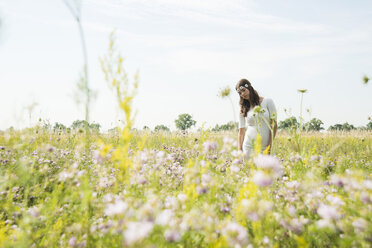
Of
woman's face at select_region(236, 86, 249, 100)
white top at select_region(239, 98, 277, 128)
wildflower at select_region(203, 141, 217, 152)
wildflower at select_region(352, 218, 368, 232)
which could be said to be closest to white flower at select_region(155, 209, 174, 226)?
wildflower at select_region(203, 141, 217, 152)

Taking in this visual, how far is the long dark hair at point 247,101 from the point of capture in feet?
15.0

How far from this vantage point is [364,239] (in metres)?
1.20

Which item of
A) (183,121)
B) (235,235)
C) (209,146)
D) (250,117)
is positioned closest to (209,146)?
(209,146)

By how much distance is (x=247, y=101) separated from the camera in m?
4.77

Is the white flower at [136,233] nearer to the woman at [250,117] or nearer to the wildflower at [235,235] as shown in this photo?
the wildflower at [235,235]

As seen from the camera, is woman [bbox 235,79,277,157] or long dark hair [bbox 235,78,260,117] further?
long dark hair [bbox 235,78,260,117]

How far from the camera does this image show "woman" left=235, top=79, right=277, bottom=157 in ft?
13.9

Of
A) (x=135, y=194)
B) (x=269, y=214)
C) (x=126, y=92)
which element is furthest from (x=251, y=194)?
(x=126, y=92)

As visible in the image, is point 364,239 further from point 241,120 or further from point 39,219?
point 241,120

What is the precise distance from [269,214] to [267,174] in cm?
24

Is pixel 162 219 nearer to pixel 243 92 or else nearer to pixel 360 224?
pixel 360 224

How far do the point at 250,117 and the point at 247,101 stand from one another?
429 mm

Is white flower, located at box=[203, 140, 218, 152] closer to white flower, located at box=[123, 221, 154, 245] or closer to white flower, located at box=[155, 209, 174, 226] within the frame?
white flower, located at box=[155, 209, 174, 226]

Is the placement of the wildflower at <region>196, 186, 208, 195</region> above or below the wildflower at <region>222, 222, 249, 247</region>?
above
